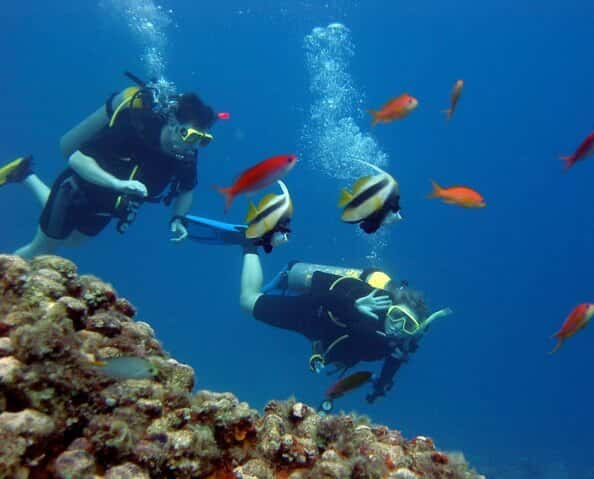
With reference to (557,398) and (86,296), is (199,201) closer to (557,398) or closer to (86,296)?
(557,398)

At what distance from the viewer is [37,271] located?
9.57 ft

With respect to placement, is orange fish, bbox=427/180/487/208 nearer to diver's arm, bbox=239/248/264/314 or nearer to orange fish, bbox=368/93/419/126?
orange fish, bbox=368/93/419/126

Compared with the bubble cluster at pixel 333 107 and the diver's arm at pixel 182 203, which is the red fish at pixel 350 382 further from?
the bubble cluster at pixel 333 107

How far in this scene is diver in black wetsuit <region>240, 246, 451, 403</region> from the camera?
21.0 feet

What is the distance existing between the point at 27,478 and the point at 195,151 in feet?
23.3

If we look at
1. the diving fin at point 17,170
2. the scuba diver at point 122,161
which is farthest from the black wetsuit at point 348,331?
the diving fin at point 17,170

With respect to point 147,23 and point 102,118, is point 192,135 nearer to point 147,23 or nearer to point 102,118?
point 102,118

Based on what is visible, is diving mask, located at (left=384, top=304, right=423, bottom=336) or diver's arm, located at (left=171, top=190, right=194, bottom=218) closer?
diving mask, located at (left=384, top=304, right=423, bottom=336)

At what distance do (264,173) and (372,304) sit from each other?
411cm

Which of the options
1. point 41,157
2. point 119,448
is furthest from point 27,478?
point 41,157

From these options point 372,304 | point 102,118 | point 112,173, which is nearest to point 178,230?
point 112,173

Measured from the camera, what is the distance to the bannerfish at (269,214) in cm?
260

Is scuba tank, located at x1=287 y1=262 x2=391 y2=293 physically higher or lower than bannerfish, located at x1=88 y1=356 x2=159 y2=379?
higher

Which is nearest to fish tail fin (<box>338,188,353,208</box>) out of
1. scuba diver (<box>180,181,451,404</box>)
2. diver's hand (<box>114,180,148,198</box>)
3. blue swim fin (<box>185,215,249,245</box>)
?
scuba diver (<box>180,181,451,404</box>)
